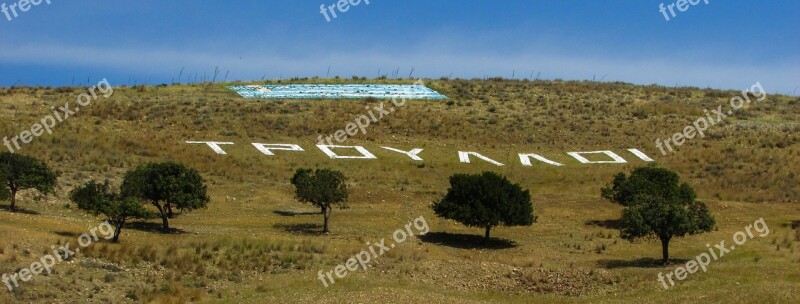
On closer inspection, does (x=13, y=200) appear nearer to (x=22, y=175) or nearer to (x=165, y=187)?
(x=22, y=175)

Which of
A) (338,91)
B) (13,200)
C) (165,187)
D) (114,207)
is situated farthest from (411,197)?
(338,91)

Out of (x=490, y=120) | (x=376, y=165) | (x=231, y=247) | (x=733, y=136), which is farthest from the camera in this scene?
(x=490, y=120)

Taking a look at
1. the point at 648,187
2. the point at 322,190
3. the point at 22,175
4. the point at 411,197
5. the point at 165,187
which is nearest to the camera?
the point at 165,187

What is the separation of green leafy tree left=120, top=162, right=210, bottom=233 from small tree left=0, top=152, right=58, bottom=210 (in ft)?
11.6

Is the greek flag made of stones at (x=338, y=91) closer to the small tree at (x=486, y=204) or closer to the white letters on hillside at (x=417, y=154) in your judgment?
the white letters on hillside at (x=417, y=154)

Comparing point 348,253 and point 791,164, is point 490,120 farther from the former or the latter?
point 348,253

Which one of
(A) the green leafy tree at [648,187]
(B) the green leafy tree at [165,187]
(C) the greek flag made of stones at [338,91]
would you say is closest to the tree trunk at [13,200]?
(B) the green leafy tree at [165,187]

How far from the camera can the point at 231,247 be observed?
32250 millimetres

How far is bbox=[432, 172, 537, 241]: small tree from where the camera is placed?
40031mm

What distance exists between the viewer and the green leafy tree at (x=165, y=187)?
1501 inches

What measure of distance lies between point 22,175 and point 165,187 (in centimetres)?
647

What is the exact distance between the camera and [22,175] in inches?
1508

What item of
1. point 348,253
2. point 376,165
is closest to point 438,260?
point 348,253

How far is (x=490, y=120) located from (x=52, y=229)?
53406 mm
